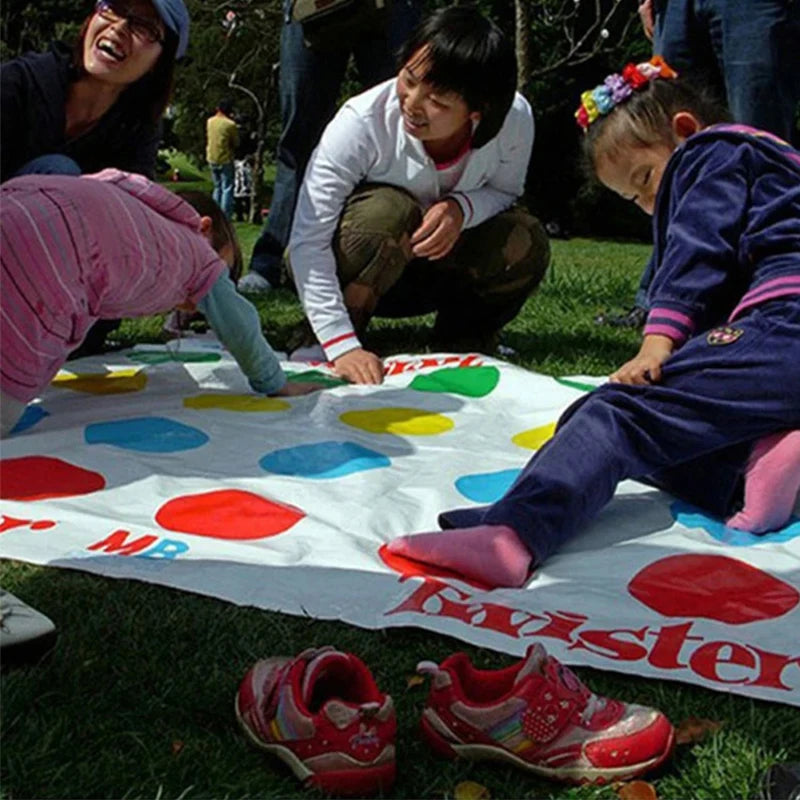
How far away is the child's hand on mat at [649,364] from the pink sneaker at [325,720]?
3.14 feet

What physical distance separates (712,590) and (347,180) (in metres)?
1.69

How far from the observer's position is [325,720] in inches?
49.3

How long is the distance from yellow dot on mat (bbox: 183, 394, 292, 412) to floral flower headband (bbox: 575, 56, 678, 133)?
35.9 inches

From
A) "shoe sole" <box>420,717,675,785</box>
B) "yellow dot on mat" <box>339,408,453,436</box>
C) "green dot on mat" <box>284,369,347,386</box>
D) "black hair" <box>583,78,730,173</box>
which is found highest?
"black hair" <box>583,78,730,173</box>

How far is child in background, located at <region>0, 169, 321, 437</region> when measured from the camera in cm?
226

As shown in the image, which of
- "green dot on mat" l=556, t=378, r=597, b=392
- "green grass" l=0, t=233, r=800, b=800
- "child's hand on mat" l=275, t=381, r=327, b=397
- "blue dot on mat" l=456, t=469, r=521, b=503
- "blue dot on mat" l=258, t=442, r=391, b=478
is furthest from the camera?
"green dot on mat" l=556, t=378, r=597, b=392

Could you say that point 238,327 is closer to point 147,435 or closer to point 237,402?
point 237,402

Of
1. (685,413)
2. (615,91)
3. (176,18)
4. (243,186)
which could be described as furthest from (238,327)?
(243,186)

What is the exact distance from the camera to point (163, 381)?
9.61ft

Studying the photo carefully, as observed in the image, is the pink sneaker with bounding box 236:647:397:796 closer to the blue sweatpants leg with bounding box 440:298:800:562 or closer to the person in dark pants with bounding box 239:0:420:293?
the blue sweatpants leg with bounding box 440:298:800:562

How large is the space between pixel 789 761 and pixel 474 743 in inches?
13.2

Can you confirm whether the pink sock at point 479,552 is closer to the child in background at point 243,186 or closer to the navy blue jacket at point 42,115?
the navy blue jacket at point 42,115

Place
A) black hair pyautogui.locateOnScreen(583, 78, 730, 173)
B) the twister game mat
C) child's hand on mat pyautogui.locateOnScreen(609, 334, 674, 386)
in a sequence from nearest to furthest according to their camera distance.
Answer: the twister game mat → child's hand on mat pyautogui.locateOnScreen(609, 334, 674, 386) → black hair pyautogui.locateOnScreen(583, 78, 730, 173)

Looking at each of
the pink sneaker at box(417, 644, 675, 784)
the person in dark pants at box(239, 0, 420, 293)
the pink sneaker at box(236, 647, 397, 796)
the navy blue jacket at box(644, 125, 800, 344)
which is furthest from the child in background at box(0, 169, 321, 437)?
the person in dark pants at box(239, 0, 420, 293)
